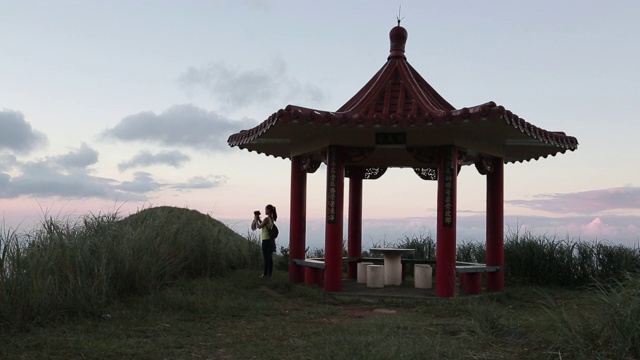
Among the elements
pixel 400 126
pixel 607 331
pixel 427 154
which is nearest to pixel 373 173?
pixel 427 154

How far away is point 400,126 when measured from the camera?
9281 mm

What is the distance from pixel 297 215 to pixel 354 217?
2025 millimetres

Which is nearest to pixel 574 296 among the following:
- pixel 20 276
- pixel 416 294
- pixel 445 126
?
pixel 416 294

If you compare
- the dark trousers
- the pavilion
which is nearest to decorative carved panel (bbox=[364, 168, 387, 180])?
the pavilion

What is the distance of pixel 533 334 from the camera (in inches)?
267

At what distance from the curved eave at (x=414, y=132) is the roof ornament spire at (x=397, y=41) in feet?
6.12

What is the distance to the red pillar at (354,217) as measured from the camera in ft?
45.7

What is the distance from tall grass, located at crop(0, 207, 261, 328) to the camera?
310 inches

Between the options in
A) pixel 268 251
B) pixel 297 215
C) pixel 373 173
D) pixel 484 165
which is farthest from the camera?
pixel 373 173

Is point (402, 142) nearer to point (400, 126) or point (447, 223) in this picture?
point (400, 126)

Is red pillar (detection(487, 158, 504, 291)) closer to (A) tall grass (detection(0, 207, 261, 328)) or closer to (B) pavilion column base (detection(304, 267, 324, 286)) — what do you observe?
(B) pavilion column base (detection(304, 267, 324, 286))

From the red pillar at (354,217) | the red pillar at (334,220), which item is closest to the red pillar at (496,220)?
the red pillar at (354,217)

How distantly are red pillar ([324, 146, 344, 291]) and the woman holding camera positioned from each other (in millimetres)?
2006

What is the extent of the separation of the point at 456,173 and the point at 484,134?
0.85 metres
